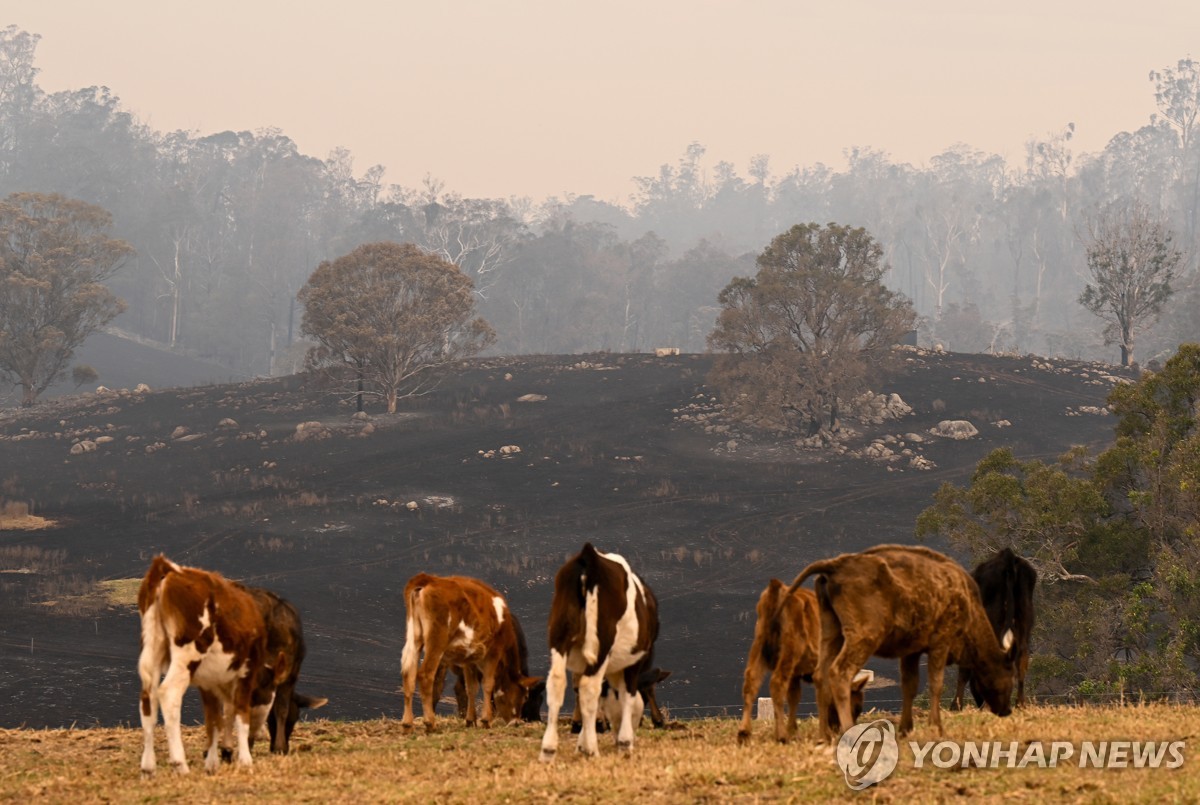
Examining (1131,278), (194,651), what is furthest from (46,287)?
(194,651)

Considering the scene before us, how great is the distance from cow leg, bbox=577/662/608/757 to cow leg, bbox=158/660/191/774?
11.8ft

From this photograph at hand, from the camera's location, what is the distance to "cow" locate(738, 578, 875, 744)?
12.7 m

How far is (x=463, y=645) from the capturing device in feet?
49.9

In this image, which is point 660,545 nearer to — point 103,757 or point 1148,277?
point 103,757

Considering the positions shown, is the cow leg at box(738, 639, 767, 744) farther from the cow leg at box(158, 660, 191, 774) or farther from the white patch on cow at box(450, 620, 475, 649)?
the cow leg at box(158, 660, 191, 774)

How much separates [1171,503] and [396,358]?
52852 mm

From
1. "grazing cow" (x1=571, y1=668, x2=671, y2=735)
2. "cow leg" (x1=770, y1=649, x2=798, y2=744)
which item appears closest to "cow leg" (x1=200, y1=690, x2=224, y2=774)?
"grazing cow" (x1=571, y1=668, x2=671, y2=735)

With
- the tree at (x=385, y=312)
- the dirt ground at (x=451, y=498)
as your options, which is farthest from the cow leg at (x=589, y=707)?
the tree at (x=385, y=312)

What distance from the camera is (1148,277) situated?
253ft

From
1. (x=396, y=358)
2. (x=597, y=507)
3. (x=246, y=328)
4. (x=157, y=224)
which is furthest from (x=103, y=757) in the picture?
(x=157, y=224)

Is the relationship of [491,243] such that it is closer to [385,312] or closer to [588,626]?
[385,312]

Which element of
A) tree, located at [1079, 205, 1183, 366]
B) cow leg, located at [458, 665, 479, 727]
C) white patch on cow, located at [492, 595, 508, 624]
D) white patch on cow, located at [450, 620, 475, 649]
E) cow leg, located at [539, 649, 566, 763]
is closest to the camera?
cow leg, located at [539, 649, 566, 763]

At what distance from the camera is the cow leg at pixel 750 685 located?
12.3 meters

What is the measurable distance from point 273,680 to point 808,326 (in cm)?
5327
